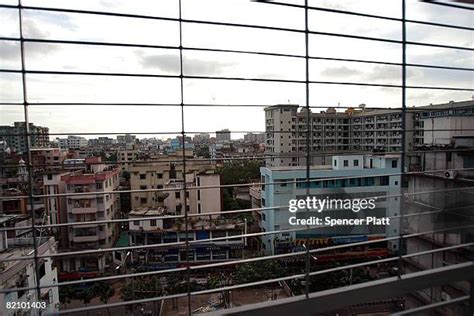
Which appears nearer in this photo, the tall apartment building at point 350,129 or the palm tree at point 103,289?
the tall apartment building at point 350,129

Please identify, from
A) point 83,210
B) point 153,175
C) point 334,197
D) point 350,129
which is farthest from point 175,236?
point 350,129

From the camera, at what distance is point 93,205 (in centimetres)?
208

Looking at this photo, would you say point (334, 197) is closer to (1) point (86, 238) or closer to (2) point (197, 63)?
(2) point (197, 63)

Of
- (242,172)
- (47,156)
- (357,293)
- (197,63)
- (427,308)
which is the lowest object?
(427,308)

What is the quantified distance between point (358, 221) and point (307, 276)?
56 centimetres

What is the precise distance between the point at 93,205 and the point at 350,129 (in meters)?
1.57

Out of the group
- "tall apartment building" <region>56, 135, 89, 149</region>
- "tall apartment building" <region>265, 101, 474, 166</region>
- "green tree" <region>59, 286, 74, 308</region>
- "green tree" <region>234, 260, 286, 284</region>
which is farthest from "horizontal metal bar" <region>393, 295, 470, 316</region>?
"green tree" <region>234, 260, 286, 284</region>

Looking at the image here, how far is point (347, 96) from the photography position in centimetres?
156

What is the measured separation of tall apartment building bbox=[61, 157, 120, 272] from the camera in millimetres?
1565

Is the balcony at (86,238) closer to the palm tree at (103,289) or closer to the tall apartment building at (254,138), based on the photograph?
the palm tree at (103,289)

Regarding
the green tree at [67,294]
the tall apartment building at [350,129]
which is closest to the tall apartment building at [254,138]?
the tall apartment building at [350,129]

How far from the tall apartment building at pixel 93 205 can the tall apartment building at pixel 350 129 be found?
0.70 m

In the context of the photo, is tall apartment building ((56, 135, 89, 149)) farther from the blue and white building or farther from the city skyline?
the blue and white building

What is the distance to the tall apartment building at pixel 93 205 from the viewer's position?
1565 millimetres
